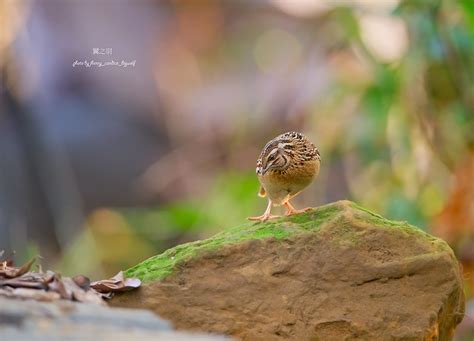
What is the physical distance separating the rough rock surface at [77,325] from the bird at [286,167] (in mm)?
1612

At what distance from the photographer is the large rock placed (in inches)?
161

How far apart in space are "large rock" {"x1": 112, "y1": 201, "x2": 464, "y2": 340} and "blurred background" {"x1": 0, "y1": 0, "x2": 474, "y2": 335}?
11.6 feet

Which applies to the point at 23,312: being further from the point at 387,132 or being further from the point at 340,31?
the point at 340,31

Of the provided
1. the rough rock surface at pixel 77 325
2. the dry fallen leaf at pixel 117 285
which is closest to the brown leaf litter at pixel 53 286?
the dry fallen leaf at pixel 117 285

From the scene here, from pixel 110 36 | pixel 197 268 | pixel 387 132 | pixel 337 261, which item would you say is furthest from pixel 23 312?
pixel 110 36

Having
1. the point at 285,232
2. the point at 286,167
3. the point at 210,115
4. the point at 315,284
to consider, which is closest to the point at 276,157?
the point at 286,167

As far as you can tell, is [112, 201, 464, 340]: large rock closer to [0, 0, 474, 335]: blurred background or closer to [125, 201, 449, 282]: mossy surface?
[125, 201, 449, 282]: mossy surface

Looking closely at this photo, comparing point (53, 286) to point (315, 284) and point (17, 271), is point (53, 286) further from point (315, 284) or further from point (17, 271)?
point (315, 284)

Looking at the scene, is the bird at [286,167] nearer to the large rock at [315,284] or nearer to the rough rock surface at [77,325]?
the large rock at [315,284]

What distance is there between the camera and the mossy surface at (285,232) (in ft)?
13.9

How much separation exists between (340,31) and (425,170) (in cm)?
170

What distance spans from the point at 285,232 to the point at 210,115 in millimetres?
8688

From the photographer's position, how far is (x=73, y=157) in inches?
494

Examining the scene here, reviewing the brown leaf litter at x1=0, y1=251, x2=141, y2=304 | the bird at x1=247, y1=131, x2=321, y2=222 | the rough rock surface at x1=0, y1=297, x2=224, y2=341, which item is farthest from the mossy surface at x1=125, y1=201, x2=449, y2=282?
the rough rock surface at x1=0, y1=297, x2=224, y2=341
